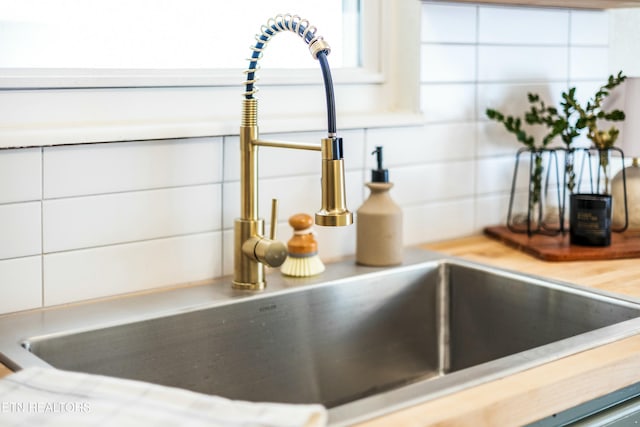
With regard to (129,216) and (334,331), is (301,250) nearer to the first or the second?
(334,331)

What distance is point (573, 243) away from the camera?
183cm

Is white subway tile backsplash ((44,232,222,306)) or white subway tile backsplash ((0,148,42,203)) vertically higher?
white subway tile backsplash ((0,148,42,203))

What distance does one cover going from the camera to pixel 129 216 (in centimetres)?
146

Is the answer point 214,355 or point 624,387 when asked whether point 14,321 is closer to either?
point 214,355

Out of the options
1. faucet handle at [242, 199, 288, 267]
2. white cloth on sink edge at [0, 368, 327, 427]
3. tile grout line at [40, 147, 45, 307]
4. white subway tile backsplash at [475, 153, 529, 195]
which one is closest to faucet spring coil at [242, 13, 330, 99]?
faucet handle at [242, 199, 288, 267]

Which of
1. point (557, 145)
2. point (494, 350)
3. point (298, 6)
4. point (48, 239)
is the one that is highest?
point (298, 6)

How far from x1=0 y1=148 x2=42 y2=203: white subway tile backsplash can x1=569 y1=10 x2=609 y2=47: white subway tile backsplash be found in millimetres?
1325

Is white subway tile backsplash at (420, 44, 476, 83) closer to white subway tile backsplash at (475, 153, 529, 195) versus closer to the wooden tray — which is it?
white subway tile backsplash at (475, 153, 529, 195)

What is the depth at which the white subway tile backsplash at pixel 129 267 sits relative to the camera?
140cm

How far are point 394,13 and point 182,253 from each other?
69 cm

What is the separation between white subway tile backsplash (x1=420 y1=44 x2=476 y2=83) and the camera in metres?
1.84

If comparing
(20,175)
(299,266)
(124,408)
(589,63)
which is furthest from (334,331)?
(589,63)

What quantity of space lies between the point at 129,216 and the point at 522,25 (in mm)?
1044

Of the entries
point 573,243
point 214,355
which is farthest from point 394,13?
point 214,355
